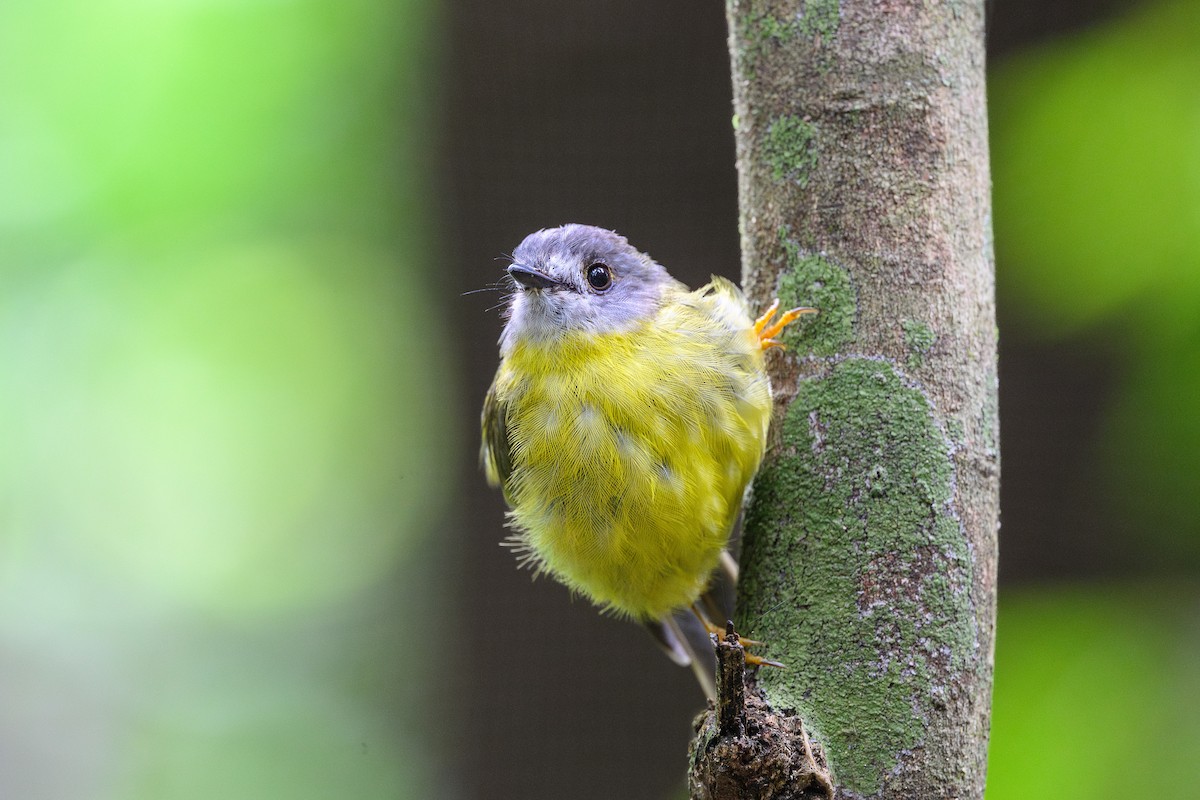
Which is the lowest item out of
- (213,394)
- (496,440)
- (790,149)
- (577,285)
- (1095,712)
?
(1095,712)

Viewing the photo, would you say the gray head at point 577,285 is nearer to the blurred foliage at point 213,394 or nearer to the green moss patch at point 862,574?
the green moss patch at point 862,574

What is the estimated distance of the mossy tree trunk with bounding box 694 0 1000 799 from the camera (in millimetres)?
2041

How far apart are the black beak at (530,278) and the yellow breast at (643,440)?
0.53ft

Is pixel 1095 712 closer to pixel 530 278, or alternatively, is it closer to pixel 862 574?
pixel 862 574

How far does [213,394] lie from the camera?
645 centimetres

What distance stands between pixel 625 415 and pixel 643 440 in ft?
0.26

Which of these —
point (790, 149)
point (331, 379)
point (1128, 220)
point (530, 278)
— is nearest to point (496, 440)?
point (530, 278)

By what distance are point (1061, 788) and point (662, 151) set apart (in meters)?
2.98

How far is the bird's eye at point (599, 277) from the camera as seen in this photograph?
2.88 metres

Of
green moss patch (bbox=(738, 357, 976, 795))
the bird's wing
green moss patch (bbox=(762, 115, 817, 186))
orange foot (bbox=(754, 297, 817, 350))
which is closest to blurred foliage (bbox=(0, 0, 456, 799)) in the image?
the bird's wing

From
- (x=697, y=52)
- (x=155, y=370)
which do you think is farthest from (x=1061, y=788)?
(x=155, y=370)

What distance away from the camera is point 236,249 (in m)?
6.65

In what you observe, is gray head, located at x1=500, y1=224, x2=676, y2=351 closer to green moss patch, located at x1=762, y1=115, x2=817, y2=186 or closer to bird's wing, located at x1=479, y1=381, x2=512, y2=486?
bird's wing, located at x1=479, y1=381, x2=512, y2=486

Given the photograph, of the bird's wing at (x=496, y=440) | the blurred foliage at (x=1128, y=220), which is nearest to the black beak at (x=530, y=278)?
the bird's wing at (x=496, y=440)
